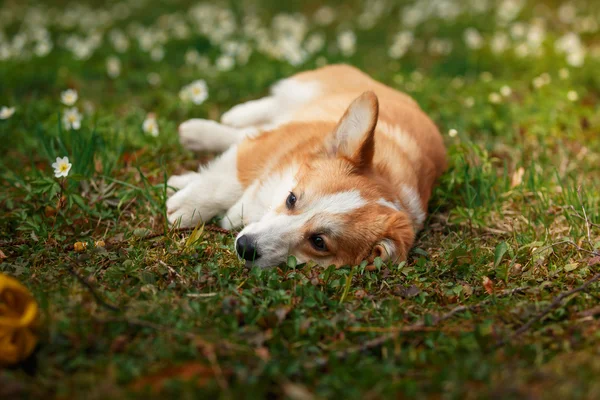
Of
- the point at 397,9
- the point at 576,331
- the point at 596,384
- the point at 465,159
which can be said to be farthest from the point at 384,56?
the point at 596,384

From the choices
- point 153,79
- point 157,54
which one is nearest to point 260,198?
point 153,79

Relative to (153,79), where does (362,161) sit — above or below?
below

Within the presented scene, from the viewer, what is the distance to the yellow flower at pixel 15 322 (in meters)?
1.72

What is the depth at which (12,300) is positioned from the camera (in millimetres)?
1861

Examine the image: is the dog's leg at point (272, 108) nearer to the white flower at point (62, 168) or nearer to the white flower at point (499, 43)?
the white flower at point (62, 168)

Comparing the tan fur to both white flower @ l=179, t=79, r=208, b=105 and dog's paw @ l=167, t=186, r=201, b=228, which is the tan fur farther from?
white flower @ l=179, t=79, r=208, b=105

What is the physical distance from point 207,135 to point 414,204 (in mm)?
1500

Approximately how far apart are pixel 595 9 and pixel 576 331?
668 cm

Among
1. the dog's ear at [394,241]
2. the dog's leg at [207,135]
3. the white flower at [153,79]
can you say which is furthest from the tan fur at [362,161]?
the white flower at [153,79]

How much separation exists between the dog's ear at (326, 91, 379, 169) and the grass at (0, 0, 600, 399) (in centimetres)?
56

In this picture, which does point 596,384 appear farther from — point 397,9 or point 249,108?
point 397,9

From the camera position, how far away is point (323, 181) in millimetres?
2684

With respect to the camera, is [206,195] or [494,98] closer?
[206,195]

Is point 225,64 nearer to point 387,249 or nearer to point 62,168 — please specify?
point 62,168
